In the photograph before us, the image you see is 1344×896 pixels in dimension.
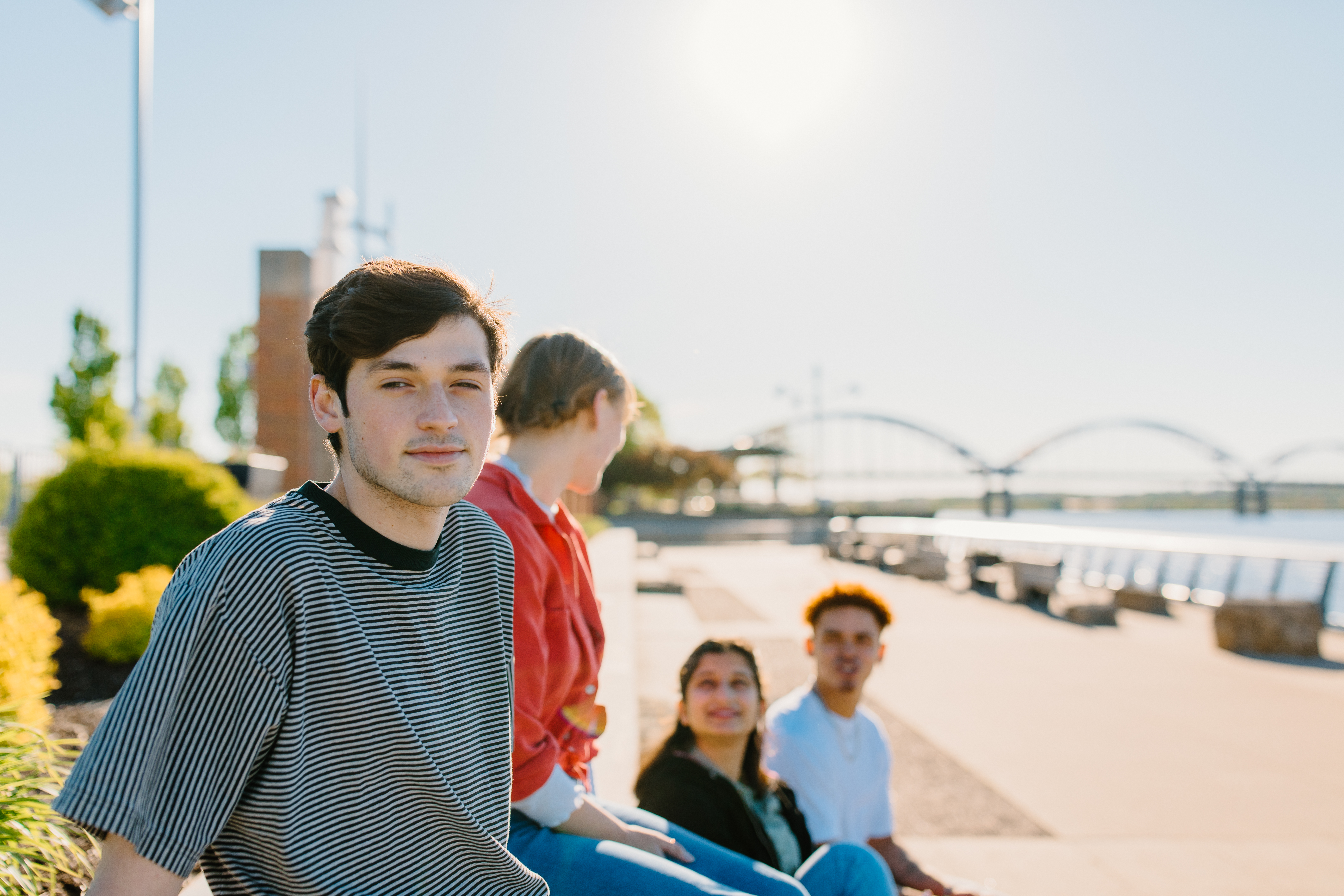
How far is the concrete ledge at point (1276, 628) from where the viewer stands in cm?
867

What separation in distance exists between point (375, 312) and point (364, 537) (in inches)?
14.9

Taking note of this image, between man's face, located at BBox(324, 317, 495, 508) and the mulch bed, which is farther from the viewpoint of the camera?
the mulch bed

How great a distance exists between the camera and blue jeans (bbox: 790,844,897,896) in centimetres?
214

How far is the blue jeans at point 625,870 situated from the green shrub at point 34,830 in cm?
115

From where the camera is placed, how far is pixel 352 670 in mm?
1204

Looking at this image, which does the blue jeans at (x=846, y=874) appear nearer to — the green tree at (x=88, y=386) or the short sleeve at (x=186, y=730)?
the short sleeve at (x=186, y=730)

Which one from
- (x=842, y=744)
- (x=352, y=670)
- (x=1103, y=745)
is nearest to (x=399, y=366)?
(x=352, y=670)

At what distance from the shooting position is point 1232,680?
7.54m

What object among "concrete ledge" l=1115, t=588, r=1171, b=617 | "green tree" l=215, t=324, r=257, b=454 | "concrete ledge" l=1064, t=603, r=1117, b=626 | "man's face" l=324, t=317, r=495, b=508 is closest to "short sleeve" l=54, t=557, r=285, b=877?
"man's face" l=324, t=317, r=495, b=508

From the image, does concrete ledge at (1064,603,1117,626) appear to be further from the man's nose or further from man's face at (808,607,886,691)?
the man's nose

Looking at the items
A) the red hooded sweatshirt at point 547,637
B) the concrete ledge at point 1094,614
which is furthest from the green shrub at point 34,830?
the concrete ledge at point 1094,614

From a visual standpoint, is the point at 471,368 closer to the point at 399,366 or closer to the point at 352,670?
the point at 399,366

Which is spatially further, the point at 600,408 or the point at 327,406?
the point at 600,408

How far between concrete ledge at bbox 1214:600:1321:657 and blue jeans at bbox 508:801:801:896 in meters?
9.29
